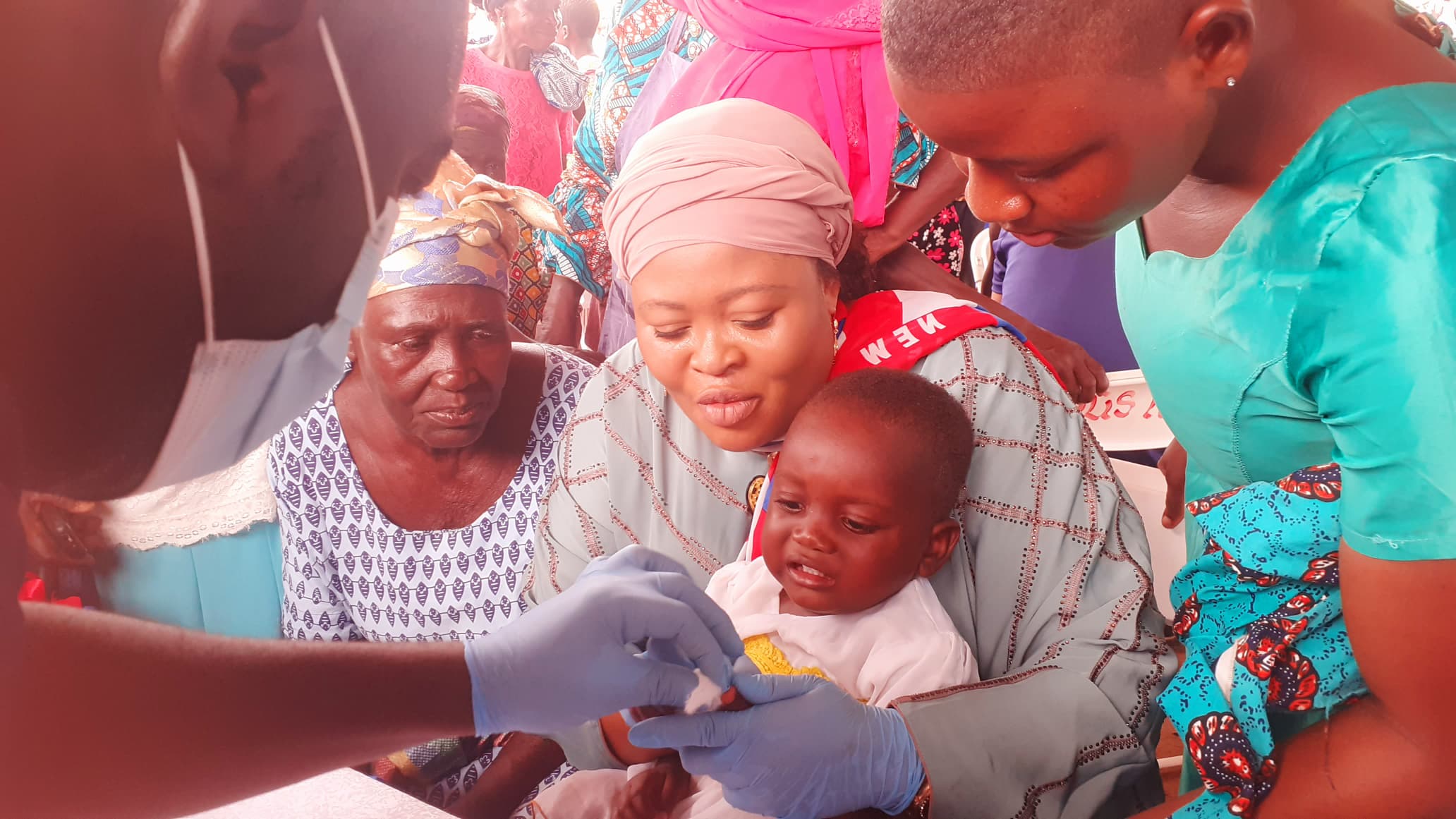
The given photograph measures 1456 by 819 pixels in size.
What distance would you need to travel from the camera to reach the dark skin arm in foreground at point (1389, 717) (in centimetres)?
70

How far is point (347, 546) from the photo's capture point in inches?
40.3

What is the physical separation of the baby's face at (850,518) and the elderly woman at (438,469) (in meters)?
0.38

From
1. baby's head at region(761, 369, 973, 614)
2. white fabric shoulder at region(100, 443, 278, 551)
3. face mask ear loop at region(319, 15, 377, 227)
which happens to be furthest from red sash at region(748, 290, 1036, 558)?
face mask ear loop at region(319, 15, 377, 227)

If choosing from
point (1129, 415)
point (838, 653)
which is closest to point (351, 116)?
point (838, 653)

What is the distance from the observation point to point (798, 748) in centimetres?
92

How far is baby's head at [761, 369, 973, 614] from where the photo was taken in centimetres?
107

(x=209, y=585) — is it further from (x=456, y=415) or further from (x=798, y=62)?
(x=798, y=62)

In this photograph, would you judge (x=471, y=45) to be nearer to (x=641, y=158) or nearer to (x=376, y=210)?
(x=376, y=210)

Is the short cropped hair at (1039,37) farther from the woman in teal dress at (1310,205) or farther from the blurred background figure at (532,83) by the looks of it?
the blurred background figure at (532,83)

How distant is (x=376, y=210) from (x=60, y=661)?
0.25m

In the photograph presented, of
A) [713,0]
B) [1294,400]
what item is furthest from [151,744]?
[713,0]

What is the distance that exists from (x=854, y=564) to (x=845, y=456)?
0.40 ft

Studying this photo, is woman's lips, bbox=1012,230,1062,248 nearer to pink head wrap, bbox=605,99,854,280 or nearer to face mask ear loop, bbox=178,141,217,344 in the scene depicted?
pink head wrap, bbox=605,99,854,280

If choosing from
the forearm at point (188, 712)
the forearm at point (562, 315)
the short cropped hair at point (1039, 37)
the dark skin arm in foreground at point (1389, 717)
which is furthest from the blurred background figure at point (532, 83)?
the dark skin arm in foreground at point (1389, 717)
